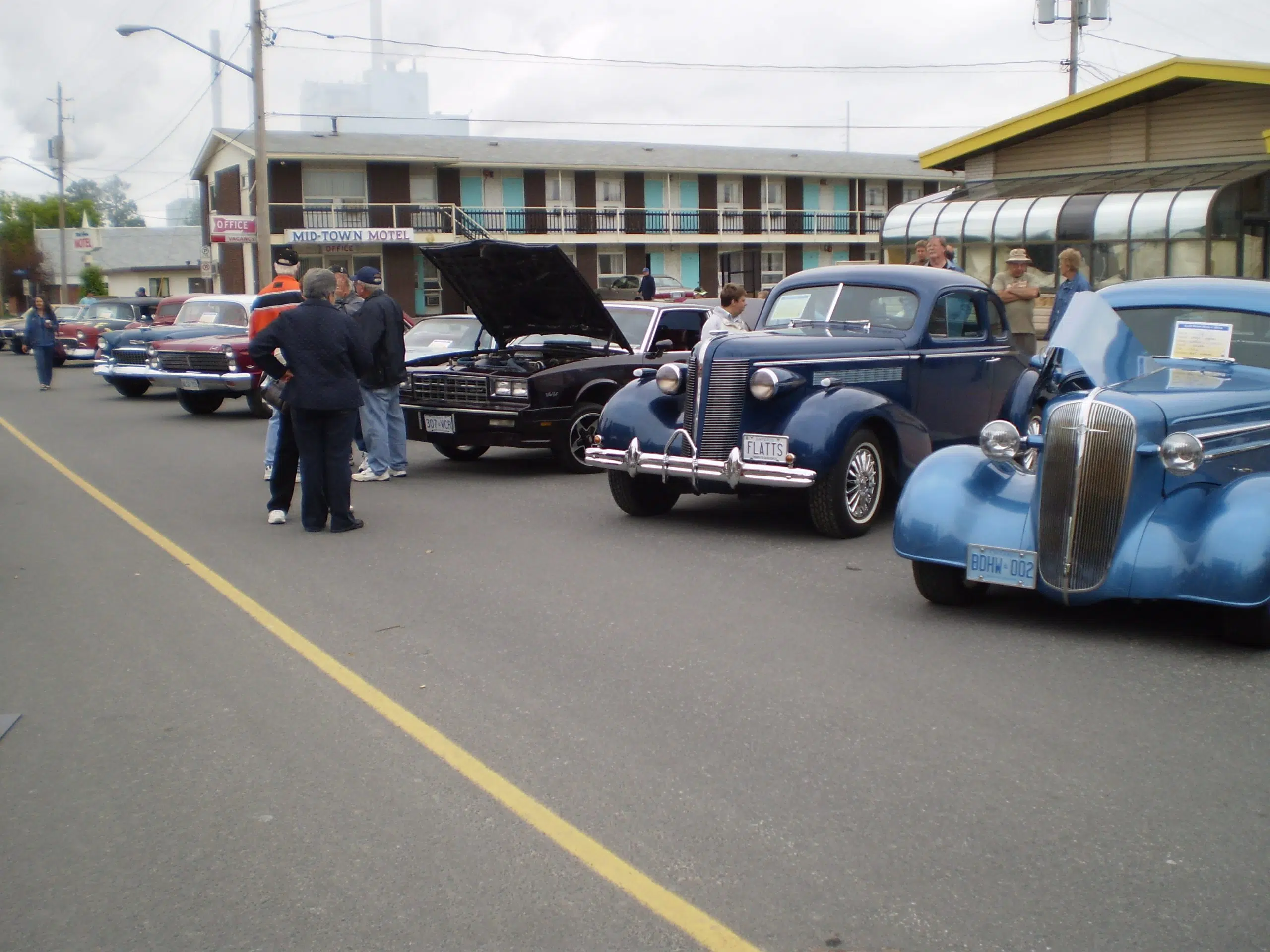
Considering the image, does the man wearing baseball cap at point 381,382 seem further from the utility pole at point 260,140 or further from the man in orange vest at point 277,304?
the utility pole at point 260,140

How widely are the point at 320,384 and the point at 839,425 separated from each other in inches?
146

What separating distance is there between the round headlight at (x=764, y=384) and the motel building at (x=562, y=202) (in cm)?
3625

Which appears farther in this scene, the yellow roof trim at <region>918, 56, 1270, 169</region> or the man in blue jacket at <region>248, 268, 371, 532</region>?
the yellow roof trim at <region>918, 56, 1270, 169</region>

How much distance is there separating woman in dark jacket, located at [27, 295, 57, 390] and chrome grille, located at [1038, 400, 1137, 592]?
21901 millimetres

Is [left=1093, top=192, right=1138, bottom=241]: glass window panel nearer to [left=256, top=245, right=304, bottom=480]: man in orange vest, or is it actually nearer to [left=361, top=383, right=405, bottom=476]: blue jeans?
[left=256, top=245, right=304, bottom=480]: man in orange vest

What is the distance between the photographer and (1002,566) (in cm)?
627

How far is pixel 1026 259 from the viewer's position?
12.8 metres

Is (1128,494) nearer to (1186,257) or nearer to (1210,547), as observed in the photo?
(1210,547)

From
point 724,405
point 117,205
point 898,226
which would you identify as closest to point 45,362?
point 898,226

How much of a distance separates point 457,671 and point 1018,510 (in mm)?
2936

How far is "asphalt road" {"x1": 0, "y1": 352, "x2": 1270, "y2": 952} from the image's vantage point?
3.49 metres

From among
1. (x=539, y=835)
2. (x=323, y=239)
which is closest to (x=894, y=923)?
(x=539, y=835)

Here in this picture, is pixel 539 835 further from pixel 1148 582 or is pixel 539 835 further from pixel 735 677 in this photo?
pixel 1148 582

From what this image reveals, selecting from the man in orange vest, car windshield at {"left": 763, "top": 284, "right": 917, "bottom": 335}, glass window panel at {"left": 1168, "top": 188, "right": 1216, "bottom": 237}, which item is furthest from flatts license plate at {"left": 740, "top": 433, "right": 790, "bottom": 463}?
glass window panel at {"left": 1168, "top": 188, "right": 1216, "bottom": 237}
